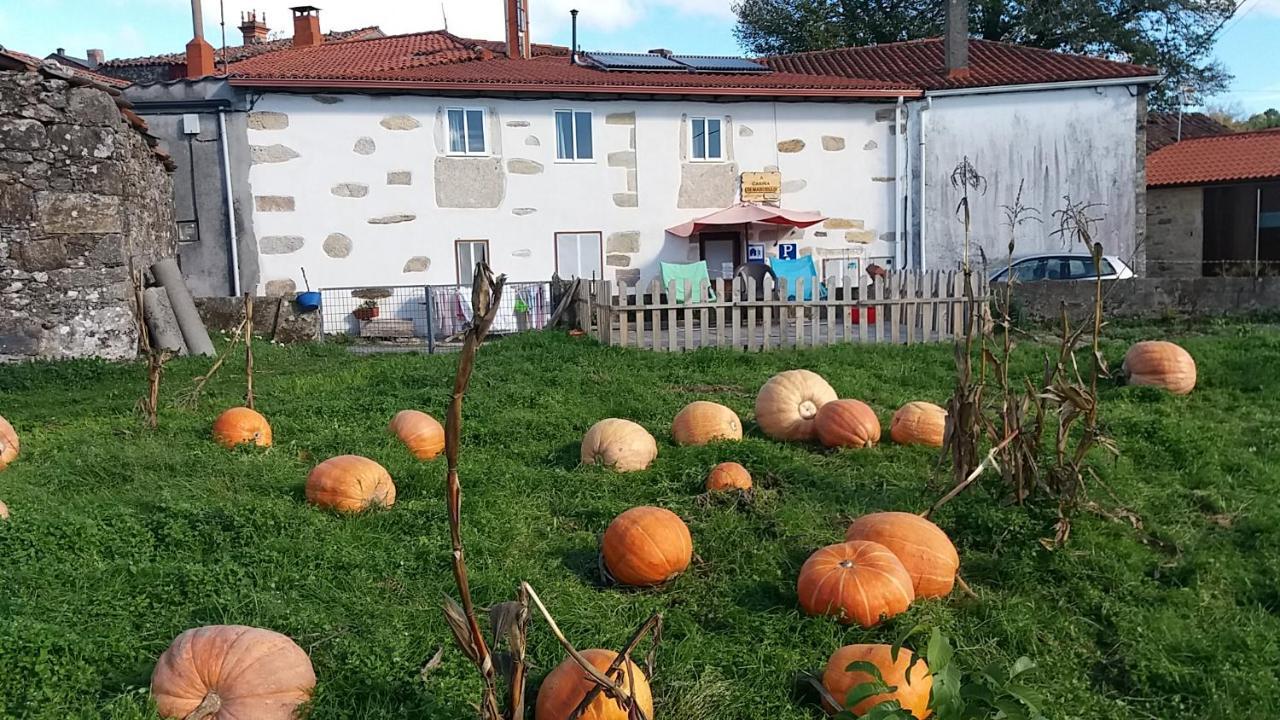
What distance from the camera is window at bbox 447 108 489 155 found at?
1869 centimetres

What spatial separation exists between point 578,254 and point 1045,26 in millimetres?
19303

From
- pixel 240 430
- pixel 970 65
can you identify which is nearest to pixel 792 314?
pixel 240 430

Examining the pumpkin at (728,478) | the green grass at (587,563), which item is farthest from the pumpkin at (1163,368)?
the pumpkin at (728,478)

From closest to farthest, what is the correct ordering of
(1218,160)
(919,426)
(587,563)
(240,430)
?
(587,563) < (919,426) < (240,430) < (1218,160)

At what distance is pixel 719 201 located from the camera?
2028cm

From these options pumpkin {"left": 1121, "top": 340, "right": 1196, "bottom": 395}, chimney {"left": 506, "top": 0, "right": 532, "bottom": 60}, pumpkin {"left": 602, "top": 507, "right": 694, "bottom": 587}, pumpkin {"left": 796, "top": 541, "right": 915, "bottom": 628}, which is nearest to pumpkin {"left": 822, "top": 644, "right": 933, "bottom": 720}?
pumpkin {"left": 796, "top": 541, "right": 915, "bottom": 628}

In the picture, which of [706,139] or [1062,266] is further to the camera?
[706,139]

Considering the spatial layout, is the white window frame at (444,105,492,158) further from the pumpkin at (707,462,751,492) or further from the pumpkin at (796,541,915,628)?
the pumpkin at (796,541,915,628)

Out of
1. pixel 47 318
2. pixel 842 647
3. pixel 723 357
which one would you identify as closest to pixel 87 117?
pixel 47 318

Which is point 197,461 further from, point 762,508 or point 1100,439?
point 1100,439

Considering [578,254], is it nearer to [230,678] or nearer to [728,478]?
[728,478]

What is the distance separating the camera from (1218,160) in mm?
25703

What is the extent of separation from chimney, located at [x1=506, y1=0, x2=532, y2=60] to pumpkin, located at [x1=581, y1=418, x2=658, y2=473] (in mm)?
18671

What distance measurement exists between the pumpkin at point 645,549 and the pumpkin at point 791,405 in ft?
8.48
